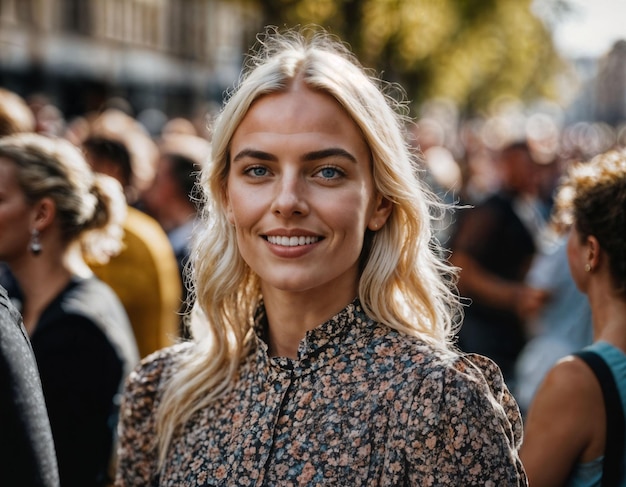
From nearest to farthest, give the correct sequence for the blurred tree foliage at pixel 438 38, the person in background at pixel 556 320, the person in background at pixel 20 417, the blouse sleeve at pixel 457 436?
the person in background at pixel 20 417, the blouse sleeve at pixel 457 436, the person in background at pixel 556 320, the blurred tree foliage at pixel 438 38

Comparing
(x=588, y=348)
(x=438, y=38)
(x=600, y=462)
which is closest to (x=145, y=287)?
(x=588, y=348)

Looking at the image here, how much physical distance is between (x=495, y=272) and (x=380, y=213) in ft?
15.3

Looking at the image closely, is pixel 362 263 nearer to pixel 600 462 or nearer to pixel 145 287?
pixel 600 462

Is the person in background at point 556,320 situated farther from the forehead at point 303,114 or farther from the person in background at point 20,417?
the person in background at point 20,417

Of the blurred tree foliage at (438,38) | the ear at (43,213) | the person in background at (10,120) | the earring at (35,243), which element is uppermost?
the blurred tree foliage at (438,38)

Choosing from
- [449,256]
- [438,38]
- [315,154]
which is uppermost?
[438,38]

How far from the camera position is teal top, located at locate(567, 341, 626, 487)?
112 inches

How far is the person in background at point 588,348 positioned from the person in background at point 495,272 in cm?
363

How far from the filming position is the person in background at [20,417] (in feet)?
6.57

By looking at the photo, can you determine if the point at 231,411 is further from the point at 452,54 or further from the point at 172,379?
the point at 452,54

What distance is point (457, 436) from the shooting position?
7.52 feet

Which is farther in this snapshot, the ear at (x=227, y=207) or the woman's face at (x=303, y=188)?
the ear at (x=227, y=207)

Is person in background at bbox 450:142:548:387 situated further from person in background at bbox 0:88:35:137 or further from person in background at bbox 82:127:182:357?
person in background at bbox 0:88:35:137

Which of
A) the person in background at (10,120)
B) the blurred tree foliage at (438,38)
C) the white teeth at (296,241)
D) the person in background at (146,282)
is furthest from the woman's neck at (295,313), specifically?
the blurred tree foliage at (438,38)
